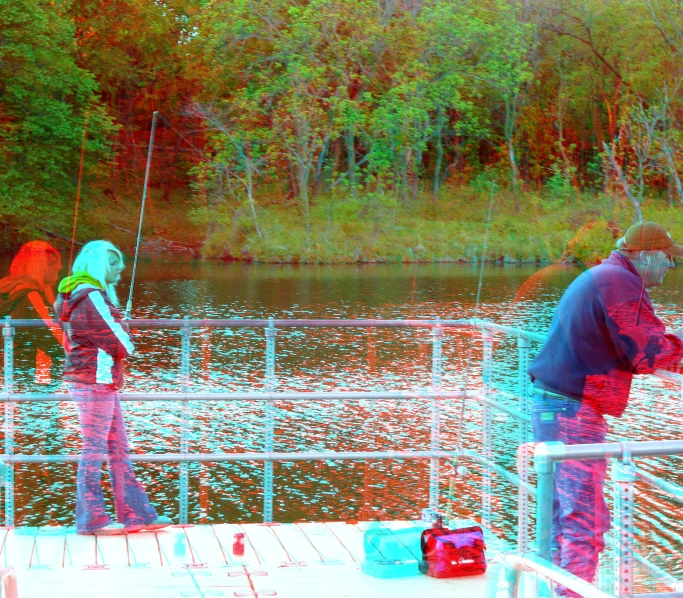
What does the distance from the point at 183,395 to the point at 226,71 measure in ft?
125

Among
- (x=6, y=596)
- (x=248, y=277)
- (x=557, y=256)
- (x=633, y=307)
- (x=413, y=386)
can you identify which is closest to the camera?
(x=6, y=596)

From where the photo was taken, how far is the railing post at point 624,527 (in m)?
2.32

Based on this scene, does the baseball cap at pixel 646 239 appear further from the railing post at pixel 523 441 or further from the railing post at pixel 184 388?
the railing post at pixel 184 388

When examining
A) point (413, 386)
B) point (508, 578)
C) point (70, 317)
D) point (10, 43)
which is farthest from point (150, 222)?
point (508, 578)

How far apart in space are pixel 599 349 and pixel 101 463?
2740 millimetres

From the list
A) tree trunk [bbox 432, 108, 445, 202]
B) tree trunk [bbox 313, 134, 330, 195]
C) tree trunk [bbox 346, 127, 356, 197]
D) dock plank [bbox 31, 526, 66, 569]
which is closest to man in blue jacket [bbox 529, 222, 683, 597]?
dock plank [bbox 31, 526, 66, 569]

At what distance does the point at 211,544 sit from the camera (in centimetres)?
491

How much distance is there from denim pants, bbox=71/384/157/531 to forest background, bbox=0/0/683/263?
3383 centimetres

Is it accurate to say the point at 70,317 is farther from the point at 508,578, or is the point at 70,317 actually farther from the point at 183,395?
the point at 508,578

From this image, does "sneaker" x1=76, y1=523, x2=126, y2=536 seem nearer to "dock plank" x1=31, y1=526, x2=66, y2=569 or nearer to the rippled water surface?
"dock plank" x1=31, y1=526, x2=66, y2=569

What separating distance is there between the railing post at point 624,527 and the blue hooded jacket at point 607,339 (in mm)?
1257

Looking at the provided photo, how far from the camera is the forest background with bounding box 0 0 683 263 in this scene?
4006cm

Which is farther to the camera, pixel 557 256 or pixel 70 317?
pixel 557 256

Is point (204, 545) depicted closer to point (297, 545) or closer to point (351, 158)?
point (297, 545)
